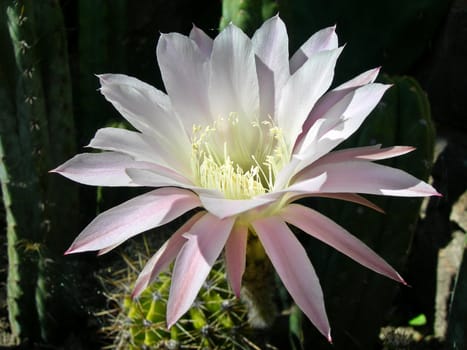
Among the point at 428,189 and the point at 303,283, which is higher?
the point at 428,189

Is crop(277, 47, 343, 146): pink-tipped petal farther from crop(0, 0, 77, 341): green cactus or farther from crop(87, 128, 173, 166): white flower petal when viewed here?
crop(0, 0, 77, 341): green cactus

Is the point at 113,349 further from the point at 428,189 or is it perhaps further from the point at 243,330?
the point at 428,189

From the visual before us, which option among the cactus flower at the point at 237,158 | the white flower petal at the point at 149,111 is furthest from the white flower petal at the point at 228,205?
the white flower petal at the point at 149,111

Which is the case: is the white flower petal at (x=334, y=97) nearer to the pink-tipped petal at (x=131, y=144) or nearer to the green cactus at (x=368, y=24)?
the pink-tipped petal at (x=131, y=144)

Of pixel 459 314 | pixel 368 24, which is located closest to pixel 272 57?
pixel 459 314

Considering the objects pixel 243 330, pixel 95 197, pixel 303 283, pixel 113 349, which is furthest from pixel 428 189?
pixel 95 197
